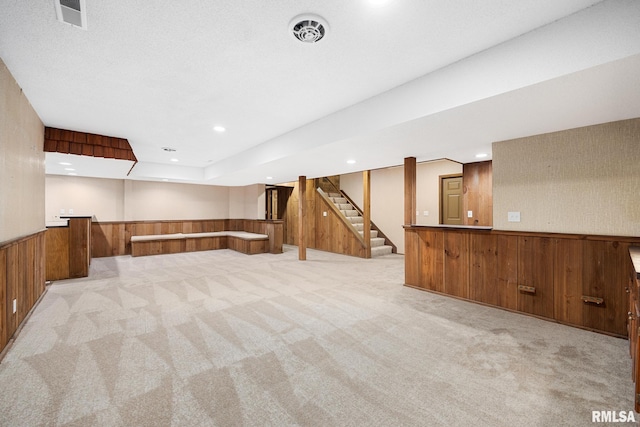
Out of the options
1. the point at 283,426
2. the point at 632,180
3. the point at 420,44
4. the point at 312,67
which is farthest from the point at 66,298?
the point at 632,180

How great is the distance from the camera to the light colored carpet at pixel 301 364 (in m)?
1.61

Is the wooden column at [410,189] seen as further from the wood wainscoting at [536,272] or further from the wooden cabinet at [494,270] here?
the wooden cabinet at [494,270]

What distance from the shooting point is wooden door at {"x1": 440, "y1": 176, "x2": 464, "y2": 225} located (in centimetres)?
629

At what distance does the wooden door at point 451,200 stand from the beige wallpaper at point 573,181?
3.01 meters

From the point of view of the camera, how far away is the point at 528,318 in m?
3.09

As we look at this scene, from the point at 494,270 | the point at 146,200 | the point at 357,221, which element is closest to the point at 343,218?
the point at 357,221

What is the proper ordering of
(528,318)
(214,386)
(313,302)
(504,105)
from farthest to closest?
1. (313,302)
2. (528,318)
3. (504,105)
4. (214,386)

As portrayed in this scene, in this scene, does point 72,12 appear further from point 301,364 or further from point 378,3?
point 301,364

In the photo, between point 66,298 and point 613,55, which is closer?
point 613,55

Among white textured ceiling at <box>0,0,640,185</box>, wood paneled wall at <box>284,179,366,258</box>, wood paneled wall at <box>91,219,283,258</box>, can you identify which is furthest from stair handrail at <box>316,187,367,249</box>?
white textured ceiling at <box>0,0,640,185</box>

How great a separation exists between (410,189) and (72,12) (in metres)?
4.25

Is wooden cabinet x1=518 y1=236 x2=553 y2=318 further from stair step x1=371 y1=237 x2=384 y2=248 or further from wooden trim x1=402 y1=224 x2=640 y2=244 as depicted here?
stair step x1=371 y1=237 x2=384 y2=248

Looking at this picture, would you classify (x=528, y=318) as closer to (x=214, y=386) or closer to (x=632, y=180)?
(x=632, y=180)

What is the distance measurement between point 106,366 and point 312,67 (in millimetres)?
3057
